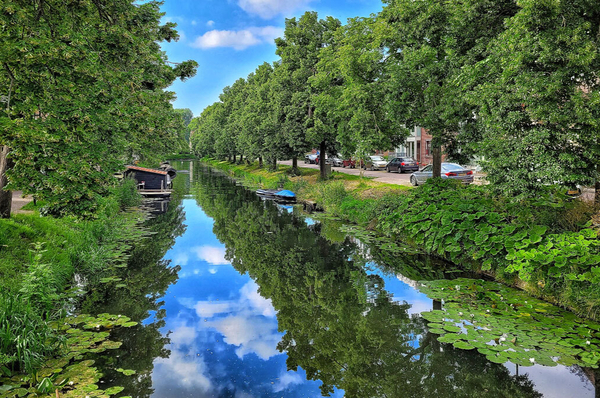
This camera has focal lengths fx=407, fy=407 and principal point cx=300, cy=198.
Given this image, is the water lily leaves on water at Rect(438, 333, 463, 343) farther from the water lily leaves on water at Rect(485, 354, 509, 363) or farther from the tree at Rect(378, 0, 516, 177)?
the tree at Rect(378, 0, 516, 177)

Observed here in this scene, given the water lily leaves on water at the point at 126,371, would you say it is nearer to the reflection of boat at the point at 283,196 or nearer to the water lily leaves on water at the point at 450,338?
the water lily leaves on water at the point at 450,338

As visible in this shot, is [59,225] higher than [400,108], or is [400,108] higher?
[400,108]

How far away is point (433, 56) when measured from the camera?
15680 mm

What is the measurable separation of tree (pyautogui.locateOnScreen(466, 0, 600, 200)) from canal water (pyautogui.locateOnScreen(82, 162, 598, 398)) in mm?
4092

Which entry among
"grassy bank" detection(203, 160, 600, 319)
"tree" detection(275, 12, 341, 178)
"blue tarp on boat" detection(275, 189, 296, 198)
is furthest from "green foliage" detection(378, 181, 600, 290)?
"tree" detection(275, 12, 341, 178)

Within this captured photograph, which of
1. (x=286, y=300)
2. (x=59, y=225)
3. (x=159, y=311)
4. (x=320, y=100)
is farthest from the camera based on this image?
(x=320, y=100)

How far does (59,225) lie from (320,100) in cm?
1729

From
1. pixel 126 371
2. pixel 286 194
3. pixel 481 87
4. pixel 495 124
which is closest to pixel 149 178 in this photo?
pixel 286 194

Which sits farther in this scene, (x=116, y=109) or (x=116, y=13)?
(x=116, y=13)

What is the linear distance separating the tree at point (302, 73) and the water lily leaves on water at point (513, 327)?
2071cm

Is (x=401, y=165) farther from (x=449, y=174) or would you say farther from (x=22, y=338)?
(x=22, y=338)

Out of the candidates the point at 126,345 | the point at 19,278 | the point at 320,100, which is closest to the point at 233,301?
the point at 126,345

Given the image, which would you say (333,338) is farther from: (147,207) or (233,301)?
(147,207)

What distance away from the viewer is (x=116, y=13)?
406 inches
